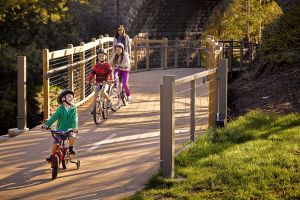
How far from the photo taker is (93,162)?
862 centimetres

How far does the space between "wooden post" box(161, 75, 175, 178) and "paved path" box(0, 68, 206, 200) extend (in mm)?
329

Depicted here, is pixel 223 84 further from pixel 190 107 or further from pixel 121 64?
pixel 121 64

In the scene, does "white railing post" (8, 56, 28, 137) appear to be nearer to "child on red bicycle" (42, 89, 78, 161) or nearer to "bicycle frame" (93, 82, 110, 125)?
"bicycle frame" (93, 82, 110, 125)

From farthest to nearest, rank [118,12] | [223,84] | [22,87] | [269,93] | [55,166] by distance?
[118,12]
[269,93]
[22,87]
[223,84]
[55,166]

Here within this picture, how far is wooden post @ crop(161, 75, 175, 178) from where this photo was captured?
291 inches

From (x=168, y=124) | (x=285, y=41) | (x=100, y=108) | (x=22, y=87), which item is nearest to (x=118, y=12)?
(x=285, y=41)

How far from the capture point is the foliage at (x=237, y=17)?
38375 mm

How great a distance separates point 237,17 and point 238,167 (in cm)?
3377

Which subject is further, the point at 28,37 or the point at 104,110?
the point at 28,37

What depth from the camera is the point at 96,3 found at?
90.5 feet

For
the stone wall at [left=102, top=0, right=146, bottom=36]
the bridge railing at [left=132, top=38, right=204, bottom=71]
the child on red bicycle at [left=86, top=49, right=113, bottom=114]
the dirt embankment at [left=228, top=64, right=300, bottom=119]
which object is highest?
the stone wall at [left=102, top=0, right=146, bottom=36]

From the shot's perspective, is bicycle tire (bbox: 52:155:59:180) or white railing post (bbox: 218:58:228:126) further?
white railing post (bbox: 218:58:228:126)

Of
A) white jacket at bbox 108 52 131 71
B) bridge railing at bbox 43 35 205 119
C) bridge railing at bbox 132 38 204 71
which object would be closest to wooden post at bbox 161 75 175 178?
bridge railing at bbox 43 35 205 119

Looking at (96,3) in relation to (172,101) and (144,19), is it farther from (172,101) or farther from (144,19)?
(172,101)
